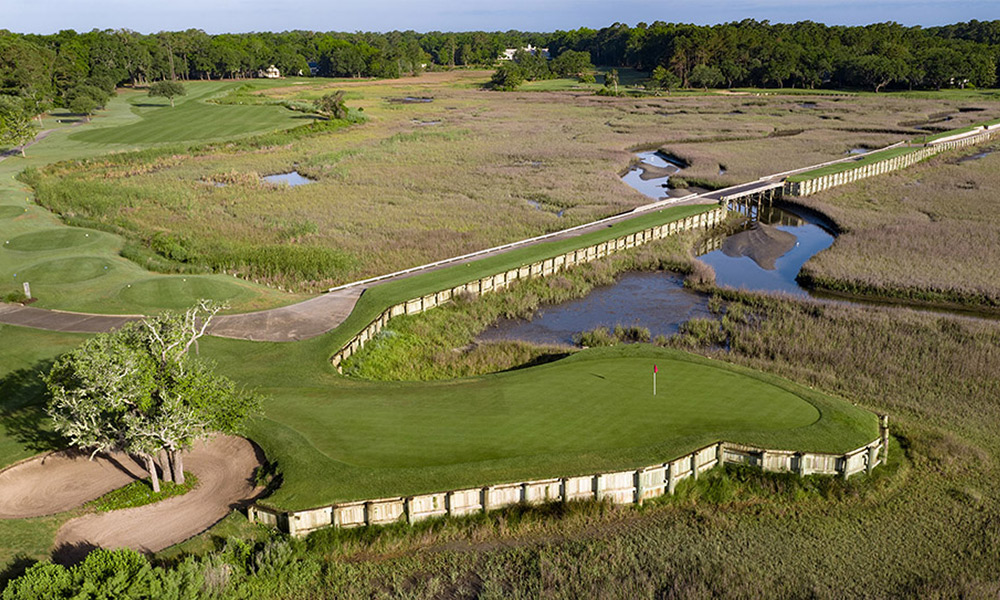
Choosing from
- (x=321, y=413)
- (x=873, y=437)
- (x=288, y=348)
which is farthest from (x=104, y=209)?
(x=873, y=437)

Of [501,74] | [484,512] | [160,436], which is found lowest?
[484,512]

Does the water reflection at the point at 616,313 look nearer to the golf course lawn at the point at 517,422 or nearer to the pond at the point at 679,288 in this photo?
the pond at the point at 679,288

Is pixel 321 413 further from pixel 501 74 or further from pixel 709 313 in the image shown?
pixel 501 74

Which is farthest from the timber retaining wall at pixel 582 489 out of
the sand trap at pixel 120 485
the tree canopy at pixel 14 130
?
the tree canopy at pixel 14 130

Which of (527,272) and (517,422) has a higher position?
(527,272)

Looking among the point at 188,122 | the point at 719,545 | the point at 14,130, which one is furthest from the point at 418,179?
the point at 719,545

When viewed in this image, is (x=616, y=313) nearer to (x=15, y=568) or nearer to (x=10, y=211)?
(x=15, y=568)
